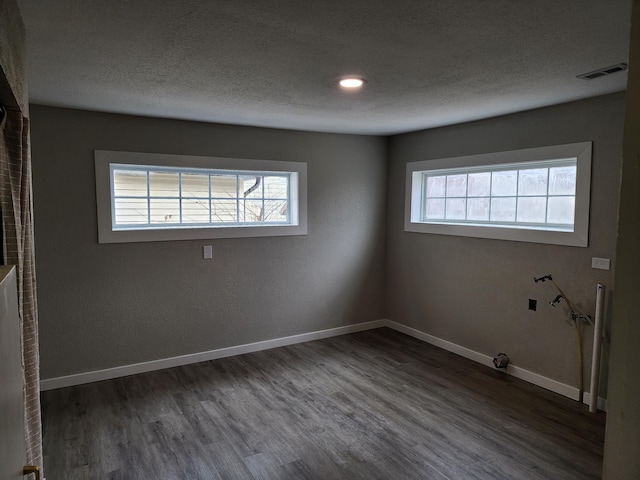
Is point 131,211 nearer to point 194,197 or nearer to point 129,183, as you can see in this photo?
point 129,183

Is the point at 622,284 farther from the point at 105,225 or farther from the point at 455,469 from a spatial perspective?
the point at 105,225

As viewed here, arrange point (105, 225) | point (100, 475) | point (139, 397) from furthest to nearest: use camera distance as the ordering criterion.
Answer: point (105, 225) → point (139, 397) → point (100, 475)

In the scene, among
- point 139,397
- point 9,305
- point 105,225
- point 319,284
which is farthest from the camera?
point 319,284

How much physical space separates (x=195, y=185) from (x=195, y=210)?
0.81 feet

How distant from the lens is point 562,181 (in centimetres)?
343

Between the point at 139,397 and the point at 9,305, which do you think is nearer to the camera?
the point at 9,305

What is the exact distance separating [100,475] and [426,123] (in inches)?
150

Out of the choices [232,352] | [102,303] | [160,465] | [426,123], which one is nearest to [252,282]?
[232,352]

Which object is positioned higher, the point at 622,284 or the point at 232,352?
the point at 622,284

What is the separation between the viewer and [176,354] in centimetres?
397

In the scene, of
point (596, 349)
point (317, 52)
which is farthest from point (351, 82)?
point (596, 349)

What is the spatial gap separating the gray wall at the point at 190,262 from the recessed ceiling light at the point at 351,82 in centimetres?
175

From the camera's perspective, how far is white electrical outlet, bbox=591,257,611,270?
305cm

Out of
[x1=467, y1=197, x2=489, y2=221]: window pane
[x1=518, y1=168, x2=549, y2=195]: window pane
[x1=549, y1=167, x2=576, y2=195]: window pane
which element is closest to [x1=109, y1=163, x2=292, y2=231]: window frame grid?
[x1=467, y1=197, x2=489, y2=221]: window pane
